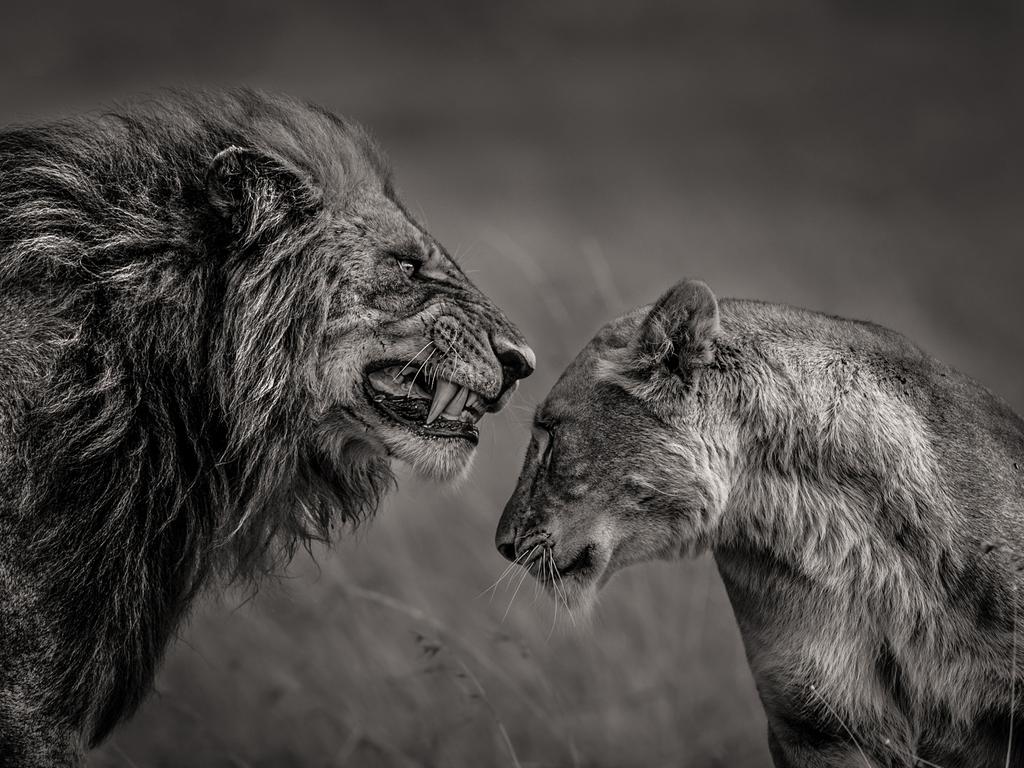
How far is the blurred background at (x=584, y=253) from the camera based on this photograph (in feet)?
19.9

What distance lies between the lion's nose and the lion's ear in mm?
773

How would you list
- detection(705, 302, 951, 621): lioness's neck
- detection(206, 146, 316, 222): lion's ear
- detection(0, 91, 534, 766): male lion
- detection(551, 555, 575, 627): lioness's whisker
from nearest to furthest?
detection(0, 91, 534, 766): male lion, detection(705, 302, 951, 621): lioness's neck, detection(206, 146, 316, 222): lion's ear, detection(551, 555, 575, 627): lioness's whisker

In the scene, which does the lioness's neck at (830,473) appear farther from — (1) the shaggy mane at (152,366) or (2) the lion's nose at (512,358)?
(1) the shaggy mane at (152,366)

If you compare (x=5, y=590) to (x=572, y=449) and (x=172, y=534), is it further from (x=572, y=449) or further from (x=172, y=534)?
(x=572, y=449)

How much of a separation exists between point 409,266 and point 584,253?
4995 mm

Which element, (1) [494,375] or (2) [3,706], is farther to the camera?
(1) [494,375]

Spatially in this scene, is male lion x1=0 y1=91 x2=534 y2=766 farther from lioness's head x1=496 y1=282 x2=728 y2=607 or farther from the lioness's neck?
the lioness's neck

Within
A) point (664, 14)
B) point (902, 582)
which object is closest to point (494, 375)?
point (902, 582)

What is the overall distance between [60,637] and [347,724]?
240cm

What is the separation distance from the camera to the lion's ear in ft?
13.4

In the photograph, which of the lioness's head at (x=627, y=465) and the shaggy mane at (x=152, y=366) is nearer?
the shaggy mane at (x=152, y=366)

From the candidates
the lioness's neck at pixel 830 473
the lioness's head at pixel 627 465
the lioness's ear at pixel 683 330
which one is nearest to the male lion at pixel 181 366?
the lioness's head at pixel 627 465

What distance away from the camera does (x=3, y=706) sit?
3.62m

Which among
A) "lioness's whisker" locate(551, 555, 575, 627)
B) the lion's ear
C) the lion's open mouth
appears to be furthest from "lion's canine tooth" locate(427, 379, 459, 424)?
the lion's ear
